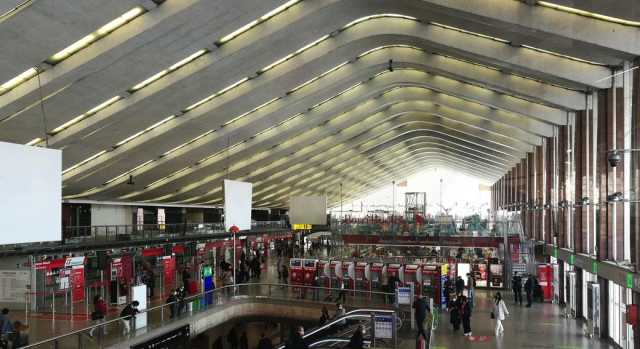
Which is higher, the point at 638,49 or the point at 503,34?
the point at 503,34

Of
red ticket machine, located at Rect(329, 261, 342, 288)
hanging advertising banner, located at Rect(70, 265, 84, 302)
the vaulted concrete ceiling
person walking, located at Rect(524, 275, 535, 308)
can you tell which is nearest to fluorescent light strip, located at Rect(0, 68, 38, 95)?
the vaulted concrete ceiling

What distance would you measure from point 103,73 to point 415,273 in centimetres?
1344

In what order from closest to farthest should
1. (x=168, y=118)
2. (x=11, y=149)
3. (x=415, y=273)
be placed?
(x=11, y=149) < (x=415, y=273) < (x=168, y=118)

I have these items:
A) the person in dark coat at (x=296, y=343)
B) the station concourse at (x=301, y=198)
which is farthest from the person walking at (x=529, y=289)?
the person in dark coat at (x=296, y=343)

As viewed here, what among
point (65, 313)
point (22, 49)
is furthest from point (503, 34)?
point (65, 313)

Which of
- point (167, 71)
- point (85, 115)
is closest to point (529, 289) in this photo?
point (167, 71)

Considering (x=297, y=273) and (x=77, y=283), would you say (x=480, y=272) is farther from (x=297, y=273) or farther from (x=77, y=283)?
(x=77, y=283)

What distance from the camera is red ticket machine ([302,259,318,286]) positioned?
26281 millimetres

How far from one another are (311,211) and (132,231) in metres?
8.66

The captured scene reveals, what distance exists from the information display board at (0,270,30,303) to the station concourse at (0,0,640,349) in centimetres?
7

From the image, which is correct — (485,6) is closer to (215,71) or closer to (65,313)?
(215,71)

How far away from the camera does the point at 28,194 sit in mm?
11516

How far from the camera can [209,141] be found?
30016 millimetres

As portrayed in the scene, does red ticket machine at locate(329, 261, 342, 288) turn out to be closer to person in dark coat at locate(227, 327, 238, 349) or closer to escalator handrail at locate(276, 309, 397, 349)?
person in dark coat at locate(227, 327, 238, 349)
